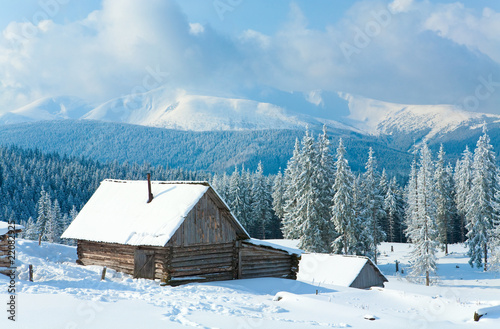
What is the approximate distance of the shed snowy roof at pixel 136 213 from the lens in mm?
21281

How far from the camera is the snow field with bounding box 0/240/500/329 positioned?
10727 mm

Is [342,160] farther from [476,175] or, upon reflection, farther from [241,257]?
[241,257]

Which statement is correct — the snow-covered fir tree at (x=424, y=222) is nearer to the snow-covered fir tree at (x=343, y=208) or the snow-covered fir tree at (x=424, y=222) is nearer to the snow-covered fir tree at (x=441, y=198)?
the snow-covered fir tree at (x=343, y=208)

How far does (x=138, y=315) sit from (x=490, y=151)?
1873 inches

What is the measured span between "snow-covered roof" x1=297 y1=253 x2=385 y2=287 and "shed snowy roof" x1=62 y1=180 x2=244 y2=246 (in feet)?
47.6

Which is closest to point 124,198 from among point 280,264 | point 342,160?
point 280,264

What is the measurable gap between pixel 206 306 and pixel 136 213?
10734mm

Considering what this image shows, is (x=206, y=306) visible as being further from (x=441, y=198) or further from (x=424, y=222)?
(x=441, y=198)

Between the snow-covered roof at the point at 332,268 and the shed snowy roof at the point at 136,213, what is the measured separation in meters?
14.5

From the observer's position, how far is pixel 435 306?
649 inches

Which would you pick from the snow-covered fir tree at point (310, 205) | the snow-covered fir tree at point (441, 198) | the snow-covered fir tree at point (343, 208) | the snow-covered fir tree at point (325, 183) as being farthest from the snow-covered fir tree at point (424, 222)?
the snow-covered fir tree at point (441, 198)

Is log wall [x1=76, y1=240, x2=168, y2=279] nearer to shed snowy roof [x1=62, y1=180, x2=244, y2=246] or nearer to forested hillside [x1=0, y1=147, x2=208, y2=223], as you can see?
shed snowy roof [x1=62, y1=180, x2=244, y2=246]

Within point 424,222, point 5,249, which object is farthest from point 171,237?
point 424,222

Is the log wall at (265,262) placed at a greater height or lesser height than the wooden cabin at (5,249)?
lesser
